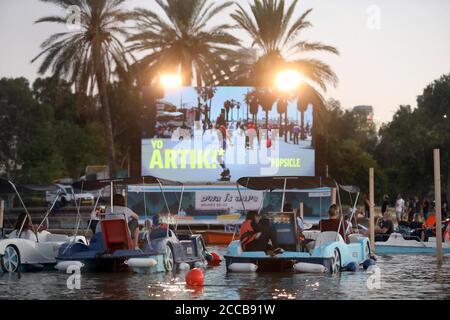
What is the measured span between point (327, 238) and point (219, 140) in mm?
24879

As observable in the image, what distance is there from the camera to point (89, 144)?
7375cm

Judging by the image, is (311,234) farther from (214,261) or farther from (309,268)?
Result: (214,261)

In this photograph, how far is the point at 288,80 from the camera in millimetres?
47875

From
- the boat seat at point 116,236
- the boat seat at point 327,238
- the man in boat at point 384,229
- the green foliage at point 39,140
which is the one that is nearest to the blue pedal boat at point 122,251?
the boat seat at point 116,236

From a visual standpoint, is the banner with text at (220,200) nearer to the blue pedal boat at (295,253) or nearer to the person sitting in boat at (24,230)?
the blue pedal boat at (295,253)

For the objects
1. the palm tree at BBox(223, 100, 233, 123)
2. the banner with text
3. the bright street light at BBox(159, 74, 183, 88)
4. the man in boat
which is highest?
the bright street light at BBox(159, 74, 183, 88)

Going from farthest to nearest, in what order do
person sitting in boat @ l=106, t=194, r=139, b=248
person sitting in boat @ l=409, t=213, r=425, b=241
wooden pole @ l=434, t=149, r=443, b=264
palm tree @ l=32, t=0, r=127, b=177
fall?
palm tree @ l=32, t=0, r=127, b=177 < person sitting in boat @ l=409, t=213, r=425, b=241 < wooden pole @ l=434, t=149, r=443, b=264 < person sitting in boat @ l=106, t=194, r=139, b=248

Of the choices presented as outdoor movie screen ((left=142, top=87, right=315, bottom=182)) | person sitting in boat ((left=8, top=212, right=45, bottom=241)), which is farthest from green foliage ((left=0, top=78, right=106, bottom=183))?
person sitting in boat ((left=8, top=212, right=45, bottom=241))

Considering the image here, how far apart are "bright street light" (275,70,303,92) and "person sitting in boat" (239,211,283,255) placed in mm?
26862

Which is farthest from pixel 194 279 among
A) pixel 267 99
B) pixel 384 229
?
pixel 267 99

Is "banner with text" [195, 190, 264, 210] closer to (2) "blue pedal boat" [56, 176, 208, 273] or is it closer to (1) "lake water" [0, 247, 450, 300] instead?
(2) "blue pedal boat" [56, 176, 208, 273]

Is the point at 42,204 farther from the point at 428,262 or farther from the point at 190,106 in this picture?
the point at 428,262

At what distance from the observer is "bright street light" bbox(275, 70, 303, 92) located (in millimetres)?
47219
